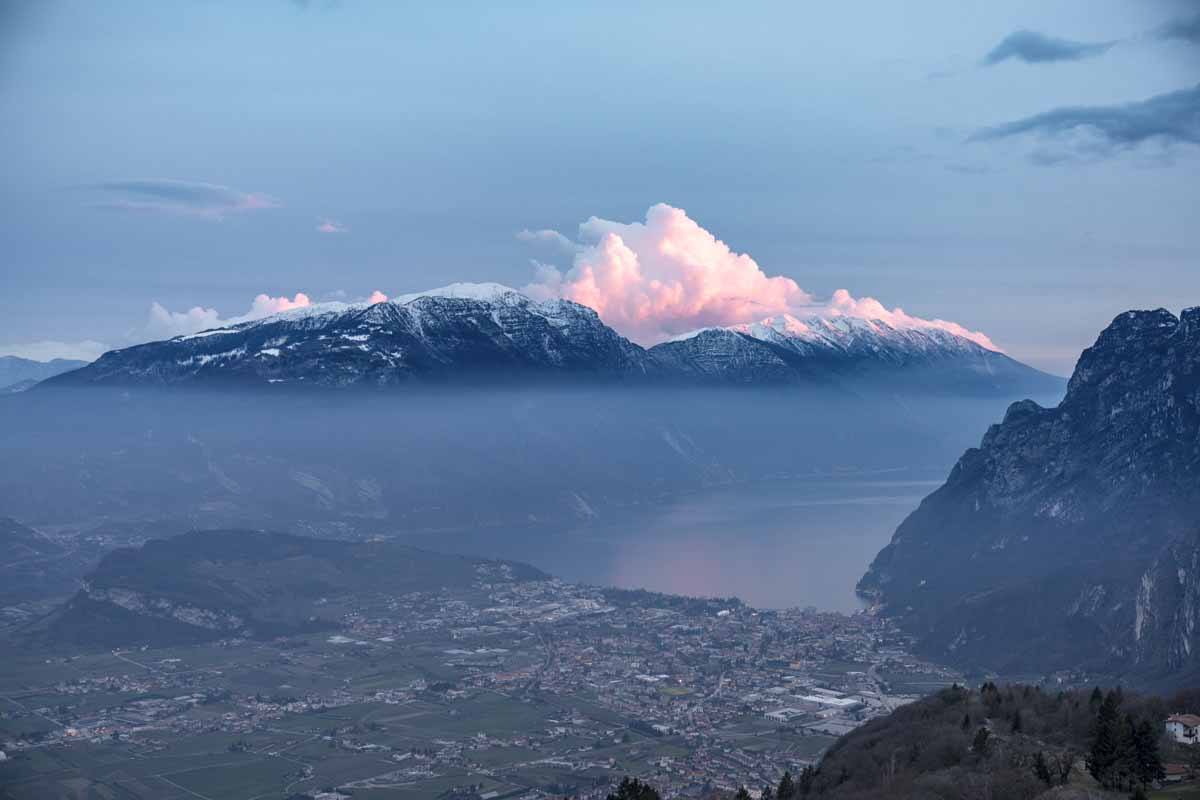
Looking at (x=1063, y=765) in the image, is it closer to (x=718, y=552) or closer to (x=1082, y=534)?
(x=1082, y=534)

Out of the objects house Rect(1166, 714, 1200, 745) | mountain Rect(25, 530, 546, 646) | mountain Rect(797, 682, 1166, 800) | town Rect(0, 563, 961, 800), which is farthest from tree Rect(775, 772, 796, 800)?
mountain Rect(25, 530, 546, 646)

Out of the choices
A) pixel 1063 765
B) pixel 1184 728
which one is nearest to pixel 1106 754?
pixel 1063 765

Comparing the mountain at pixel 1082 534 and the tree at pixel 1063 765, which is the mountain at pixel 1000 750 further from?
the mountain at pixel 1082 534

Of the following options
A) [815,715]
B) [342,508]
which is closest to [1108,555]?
[815,715]

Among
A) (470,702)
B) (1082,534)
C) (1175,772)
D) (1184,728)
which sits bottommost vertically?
(470,702)

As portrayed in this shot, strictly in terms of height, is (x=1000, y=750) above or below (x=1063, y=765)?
below
